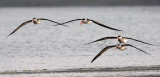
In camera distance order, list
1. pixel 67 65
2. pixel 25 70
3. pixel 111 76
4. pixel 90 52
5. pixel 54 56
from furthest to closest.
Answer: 1. pixel 90 52
2. pixel 54 56
3. pixel 67 65
4. pixel 25 70
5. pixel 111 76

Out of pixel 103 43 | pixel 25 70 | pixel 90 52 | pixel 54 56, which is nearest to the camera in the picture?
pixel 25 70

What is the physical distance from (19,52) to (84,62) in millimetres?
7552

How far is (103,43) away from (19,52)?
9552 mm

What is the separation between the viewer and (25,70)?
75.2 ft

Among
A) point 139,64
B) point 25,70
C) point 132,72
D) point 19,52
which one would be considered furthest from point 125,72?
point 19,52

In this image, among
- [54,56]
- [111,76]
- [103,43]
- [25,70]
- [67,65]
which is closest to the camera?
[111,76]

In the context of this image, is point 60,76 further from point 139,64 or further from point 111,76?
point 139,64

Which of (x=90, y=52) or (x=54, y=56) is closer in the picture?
(x=54, y=56)

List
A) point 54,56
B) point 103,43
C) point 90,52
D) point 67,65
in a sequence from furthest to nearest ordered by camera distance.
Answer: point 103,43 → point 90,52 → point 54,56 → point 67,65

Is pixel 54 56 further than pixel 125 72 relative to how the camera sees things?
Yes

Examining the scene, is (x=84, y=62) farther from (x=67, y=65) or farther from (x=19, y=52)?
(x=19, y=52)

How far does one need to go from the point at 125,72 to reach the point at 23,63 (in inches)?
283

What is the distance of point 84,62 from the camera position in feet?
85.1

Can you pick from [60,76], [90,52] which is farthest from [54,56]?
[60,76]
